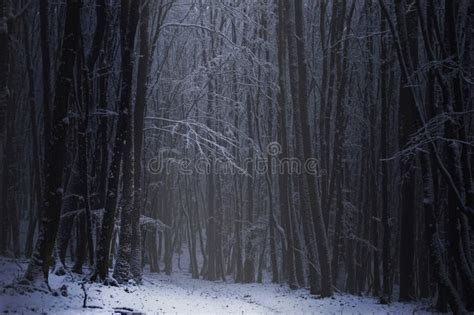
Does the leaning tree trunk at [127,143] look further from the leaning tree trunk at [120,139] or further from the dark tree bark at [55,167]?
the dark tree bark at [55,167]

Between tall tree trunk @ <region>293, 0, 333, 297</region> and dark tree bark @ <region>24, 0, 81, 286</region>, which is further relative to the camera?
tall tree trunk @ <region>293, 0, 333, 297</region>

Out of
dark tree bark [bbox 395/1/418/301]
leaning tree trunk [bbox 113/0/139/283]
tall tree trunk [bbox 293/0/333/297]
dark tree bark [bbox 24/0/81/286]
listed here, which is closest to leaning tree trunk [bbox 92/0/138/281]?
leaning tree trunk [bbox 113/0/139/283]

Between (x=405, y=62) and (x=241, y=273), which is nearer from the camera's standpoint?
(x=405, y=62)

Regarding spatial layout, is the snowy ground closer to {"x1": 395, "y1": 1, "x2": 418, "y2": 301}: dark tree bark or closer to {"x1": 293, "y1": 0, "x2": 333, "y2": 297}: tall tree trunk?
{"x1": 293, "y1": 0, "x2": 333, "y2": 297}: tall tree trunk

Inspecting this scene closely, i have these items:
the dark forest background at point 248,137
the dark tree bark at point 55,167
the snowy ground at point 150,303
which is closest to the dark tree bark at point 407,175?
the dark forest background at point 248,137

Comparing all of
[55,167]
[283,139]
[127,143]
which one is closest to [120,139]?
[127,143]

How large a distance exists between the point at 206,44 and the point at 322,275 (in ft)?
55.6

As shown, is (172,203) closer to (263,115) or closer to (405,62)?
(263,115)

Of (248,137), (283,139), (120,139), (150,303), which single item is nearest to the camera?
(150,303)

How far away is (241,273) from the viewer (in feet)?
79.4

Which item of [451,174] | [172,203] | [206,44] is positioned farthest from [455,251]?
[172,203]

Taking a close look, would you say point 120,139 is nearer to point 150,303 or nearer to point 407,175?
point 150,303

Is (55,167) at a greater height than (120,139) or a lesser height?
lesser

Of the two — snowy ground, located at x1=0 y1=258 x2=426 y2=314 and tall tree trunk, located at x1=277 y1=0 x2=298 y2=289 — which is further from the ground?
tall tree trunk, located at x1=277 y1=0 x2=298 y2=289
